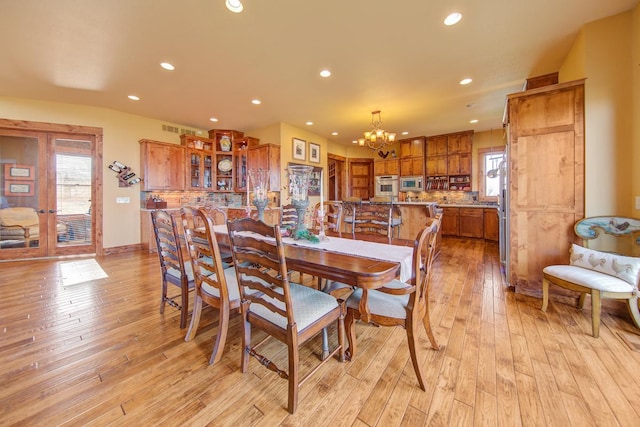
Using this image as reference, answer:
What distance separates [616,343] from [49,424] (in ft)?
12.3

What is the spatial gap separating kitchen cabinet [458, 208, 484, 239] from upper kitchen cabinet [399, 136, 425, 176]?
1638 mm

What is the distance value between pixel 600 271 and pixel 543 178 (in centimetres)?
105

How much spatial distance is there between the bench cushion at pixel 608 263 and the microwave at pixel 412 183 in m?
4.99

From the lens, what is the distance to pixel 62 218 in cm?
474

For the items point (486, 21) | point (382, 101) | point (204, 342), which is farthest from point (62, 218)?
point (486, 21)

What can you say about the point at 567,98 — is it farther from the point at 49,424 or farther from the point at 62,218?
the point at 62,218

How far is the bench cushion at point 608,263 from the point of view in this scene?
2.05m

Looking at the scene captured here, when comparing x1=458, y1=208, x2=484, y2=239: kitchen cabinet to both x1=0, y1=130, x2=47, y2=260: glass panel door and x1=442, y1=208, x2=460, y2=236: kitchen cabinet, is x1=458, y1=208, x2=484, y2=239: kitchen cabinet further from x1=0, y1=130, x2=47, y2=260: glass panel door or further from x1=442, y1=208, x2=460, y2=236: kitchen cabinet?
x1=0, y1=130, x2=47, y2=260: glass panel door

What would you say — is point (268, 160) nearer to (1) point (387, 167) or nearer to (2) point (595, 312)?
(1) point (387, 167)

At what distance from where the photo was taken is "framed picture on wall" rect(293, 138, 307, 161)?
6141mm

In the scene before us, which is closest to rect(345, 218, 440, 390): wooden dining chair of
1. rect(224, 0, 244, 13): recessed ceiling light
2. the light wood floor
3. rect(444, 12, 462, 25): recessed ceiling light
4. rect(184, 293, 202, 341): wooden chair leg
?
the light wood floor

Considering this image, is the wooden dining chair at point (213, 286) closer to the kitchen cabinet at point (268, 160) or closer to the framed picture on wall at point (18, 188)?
the kitchen cabinet at point (268, 160)

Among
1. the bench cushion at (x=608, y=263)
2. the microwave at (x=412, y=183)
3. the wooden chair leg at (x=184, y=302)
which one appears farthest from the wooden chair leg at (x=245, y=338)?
the microwave at (x=412, y=183)

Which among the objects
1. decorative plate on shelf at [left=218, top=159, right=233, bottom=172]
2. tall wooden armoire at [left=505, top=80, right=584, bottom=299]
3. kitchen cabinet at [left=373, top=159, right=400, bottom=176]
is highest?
kitchen cabinet at [left=373, top=159, right=400, bottom=176]
